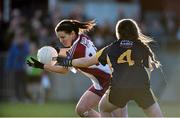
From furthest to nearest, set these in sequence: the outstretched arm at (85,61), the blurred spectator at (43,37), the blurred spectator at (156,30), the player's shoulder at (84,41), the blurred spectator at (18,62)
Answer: the blurred spectator at (156,30)
the blurred spectator at (43,37)
the blurred spectator at (18,62)
the player's shoulder at (84,41)
the outstretched arm at (85,61)

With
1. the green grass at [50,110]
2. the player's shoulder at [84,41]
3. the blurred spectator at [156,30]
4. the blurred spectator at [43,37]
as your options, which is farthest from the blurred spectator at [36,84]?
the player's shoulder at [84,41]

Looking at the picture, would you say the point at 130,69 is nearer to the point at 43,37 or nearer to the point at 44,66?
the point at 44,66

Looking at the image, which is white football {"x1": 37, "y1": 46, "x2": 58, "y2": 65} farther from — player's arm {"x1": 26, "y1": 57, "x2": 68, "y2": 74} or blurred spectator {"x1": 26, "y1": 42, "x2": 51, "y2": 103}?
blurred spectator {"x1": 26, "y1": 42, "x2": 51, "y2": 103}

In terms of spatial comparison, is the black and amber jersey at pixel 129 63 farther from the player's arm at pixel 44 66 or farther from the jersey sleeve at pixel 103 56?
the player's arm at pixel 44 66

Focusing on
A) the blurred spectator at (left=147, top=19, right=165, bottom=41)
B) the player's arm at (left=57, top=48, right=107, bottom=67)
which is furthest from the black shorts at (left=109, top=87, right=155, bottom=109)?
the blurred spectator at (left=147, top=19, right=165, bottom=41)

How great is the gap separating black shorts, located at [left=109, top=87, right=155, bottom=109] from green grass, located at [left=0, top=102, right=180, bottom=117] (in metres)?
6.11

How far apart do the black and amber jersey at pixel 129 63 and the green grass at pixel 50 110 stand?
20.3ft

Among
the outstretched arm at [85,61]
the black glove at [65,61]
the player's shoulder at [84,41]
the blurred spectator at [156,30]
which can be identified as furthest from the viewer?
the blurred spectator at [156,30]

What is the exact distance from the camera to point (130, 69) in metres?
11.1

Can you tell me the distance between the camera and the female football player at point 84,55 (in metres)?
12.4

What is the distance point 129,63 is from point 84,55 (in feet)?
4.81

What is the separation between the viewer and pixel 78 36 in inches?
500

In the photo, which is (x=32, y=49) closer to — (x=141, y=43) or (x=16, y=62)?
(x=16, y=62)

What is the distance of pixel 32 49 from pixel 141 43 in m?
11.0
